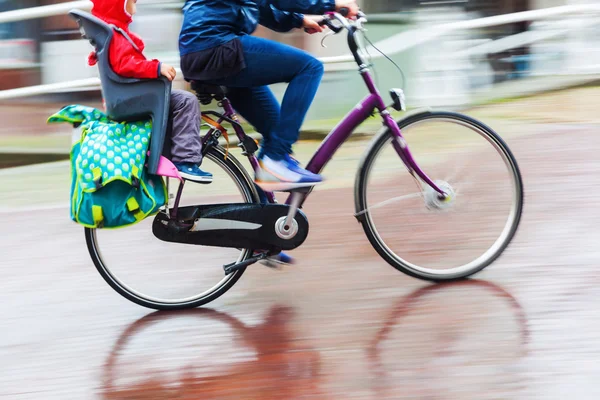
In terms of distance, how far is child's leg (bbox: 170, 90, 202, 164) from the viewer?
4.35 m

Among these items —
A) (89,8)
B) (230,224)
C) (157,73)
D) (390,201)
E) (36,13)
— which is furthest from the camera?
(36,13)

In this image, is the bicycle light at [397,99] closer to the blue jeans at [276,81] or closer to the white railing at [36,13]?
the blue jeans at [276,81]

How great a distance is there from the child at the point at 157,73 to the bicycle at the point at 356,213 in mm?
175

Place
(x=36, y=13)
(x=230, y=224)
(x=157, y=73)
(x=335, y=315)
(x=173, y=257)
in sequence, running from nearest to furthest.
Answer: (x=157, y=73) < (x=335, y=315) < (x=230, y=224) < (x=173, y=257) < (x=36, y=13)

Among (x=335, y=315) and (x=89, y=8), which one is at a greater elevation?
(x=335, y=315)

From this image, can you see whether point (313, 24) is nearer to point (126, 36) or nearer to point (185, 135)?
point (185, 135)

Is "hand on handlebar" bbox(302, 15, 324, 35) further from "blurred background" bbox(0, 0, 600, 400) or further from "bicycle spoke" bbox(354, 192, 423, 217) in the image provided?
"bicycle spoke" bbox(354, 192, 423, 217)

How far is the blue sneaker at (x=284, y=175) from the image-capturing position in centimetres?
452

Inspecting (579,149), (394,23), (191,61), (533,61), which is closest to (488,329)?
(191,61)

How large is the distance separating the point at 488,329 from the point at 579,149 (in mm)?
3672

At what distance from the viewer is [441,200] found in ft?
15.6

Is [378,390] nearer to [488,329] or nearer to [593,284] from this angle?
[488,329]

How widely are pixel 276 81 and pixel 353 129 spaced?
52 cm

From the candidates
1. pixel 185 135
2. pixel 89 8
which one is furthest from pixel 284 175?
pixel 89 8
